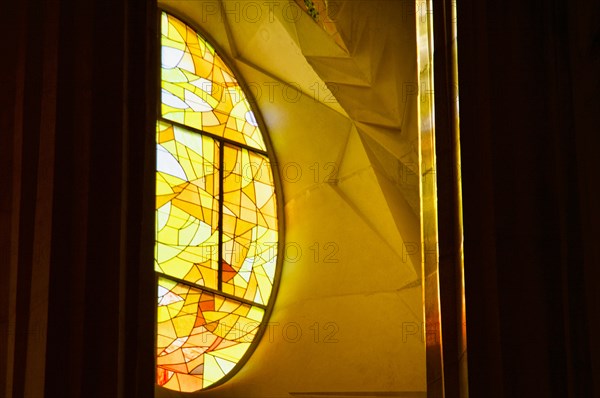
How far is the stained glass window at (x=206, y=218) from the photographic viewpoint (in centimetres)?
781

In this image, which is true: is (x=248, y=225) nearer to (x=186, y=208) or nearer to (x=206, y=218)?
(x=206, y=218)

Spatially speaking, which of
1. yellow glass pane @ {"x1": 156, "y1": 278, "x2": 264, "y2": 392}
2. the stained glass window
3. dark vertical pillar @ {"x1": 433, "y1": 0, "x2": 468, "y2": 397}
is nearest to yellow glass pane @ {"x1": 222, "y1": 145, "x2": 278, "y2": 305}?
the stained glass window

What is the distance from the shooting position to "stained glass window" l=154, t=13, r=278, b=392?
781 centimetres

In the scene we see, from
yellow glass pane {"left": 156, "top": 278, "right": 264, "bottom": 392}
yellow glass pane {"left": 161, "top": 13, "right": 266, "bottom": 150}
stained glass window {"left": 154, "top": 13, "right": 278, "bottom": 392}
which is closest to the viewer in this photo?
yellow glass pane {"left": 156, "top": 278, "right": 264, "bottom": 392}

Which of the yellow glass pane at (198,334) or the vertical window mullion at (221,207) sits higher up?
the vertical window mullion at (221,207)

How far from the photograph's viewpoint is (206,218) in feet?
26.5
